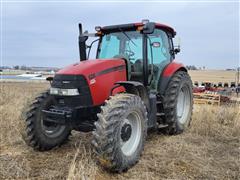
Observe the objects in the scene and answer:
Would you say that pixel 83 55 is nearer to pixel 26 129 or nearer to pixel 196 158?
pixel 26 129

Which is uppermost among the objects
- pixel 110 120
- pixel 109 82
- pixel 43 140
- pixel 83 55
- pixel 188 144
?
pixel 83 55

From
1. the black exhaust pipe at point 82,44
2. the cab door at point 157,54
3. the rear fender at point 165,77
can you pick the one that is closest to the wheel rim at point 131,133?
the cab door at point 157,54

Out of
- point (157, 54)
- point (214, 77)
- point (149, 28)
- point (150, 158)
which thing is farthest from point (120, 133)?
point (214, 77)

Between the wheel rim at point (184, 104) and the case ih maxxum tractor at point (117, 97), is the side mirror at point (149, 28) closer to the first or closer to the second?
the case ih maxxum tractor at point (117, 97)

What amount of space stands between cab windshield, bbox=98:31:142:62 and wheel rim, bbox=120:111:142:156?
1430 millimetres

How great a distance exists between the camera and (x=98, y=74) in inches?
193

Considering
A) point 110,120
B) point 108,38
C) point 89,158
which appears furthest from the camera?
point 108,38

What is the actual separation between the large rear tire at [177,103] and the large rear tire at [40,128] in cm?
207

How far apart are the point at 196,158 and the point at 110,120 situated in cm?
172

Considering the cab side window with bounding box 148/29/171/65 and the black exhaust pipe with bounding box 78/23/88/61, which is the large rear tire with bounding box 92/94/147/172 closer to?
the cab side window with bounding box 148/29/171/65

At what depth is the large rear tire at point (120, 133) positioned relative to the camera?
13.4ft

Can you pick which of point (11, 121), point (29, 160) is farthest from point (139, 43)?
point (11, 121)

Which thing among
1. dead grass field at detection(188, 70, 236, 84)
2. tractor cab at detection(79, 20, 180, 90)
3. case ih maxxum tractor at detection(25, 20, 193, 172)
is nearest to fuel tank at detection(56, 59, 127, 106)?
case ih maxxum tractor at detection(25, 20, 193, 172)

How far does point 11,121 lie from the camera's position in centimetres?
714
